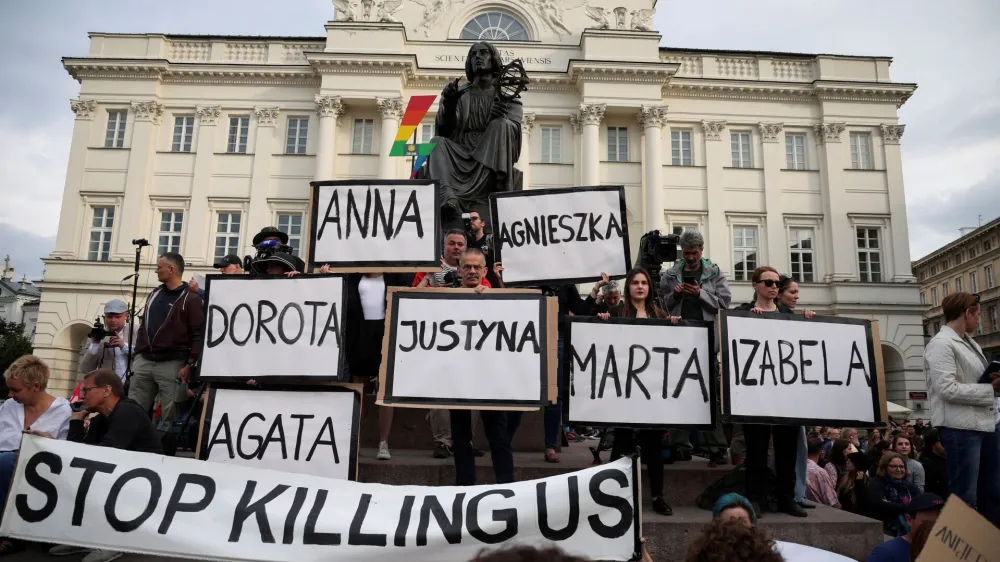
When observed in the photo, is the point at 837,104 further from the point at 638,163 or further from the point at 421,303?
the point at 421,303

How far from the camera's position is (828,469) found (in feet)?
25.9

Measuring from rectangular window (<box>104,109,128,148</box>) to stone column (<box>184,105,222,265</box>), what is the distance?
352 centimetres

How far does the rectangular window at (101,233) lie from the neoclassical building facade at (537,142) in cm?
7

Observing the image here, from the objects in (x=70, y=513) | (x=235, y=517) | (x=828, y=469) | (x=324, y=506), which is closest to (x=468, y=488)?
(x=324, y=506)

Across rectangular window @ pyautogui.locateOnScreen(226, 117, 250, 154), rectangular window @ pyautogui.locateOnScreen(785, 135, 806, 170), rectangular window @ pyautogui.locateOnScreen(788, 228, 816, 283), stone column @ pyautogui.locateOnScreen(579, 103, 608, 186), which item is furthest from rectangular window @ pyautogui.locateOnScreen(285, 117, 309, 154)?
rectangular window @ pyautogui.locateOnScreen(788, 228, 816, 283)

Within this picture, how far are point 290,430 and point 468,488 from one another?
153 centimetres

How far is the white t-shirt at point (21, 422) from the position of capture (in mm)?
4434

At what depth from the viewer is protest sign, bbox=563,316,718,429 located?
14.3ft

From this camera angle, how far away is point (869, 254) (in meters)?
30.9

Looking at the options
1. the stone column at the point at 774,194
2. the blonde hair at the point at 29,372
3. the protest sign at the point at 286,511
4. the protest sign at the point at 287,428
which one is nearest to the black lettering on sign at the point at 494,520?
the protest sign at the point at 286,511

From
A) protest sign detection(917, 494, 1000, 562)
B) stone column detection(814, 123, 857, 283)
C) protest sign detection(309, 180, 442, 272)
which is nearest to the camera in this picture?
protest sign detection(917, 494, 1000, 562)

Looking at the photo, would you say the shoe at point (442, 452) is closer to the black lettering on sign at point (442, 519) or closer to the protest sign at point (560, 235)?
the protest sign at point (560, 235)

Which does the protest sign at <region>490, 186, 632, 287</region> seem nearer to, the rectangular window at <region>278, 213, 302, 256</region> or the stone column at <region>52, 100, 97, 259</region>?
the rectangular window at <region>278, 213, 302, 256</region>

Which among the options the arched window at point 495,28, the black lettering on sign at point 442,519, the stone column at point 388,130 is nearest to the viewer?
the black lettering on sign at point 442,519
